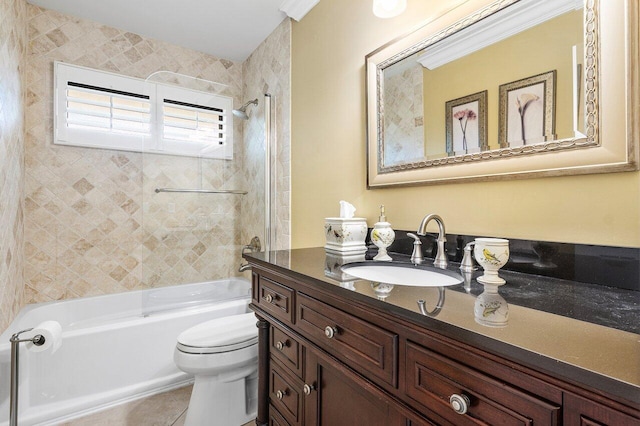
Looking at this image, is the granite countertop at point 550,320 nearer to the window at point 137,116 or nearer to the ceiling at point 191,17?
the ceiling at point 191,17

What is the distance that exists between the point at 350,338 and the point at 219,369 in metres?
1.07

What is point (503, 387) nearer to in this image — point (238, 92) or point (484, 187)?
point (484, 187)

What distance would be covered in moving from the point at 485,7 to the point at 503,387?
1181 mm

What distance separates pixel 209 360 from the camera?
1546 mm

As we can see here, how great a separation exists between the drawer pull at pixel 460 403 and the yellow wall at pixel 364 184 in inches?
24.6

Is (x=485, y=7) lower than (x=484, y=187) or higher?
higher

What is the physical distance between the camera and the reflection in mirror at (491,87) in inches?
35.0

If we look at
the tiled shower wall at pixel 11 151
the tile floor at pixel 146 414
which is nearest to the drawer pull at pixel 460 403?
the tile floor at pixel 146 414

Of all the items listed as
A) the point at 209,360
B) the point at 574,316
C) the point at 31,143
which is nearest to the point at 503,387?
the point at 574,316

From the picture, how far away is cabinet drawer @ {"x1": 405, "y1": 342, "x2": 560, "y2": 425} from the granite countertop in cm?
6

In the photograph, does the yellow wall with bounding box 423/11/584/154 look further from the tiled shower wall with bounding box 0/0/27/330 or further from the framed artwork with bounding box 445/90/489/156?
the tiled shower wall with bounding box 0/0/27/330

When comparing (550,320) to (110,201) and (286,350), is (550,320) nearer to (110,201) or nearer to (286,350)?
(286,350)

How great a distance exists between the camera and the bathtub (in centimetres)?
167

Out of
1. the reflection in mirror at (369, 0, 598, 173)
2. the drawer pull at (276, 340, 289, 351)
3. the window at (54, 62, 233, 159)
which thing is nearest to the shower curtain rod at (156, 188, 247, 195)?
the window at (54, 62, 233, 159)
